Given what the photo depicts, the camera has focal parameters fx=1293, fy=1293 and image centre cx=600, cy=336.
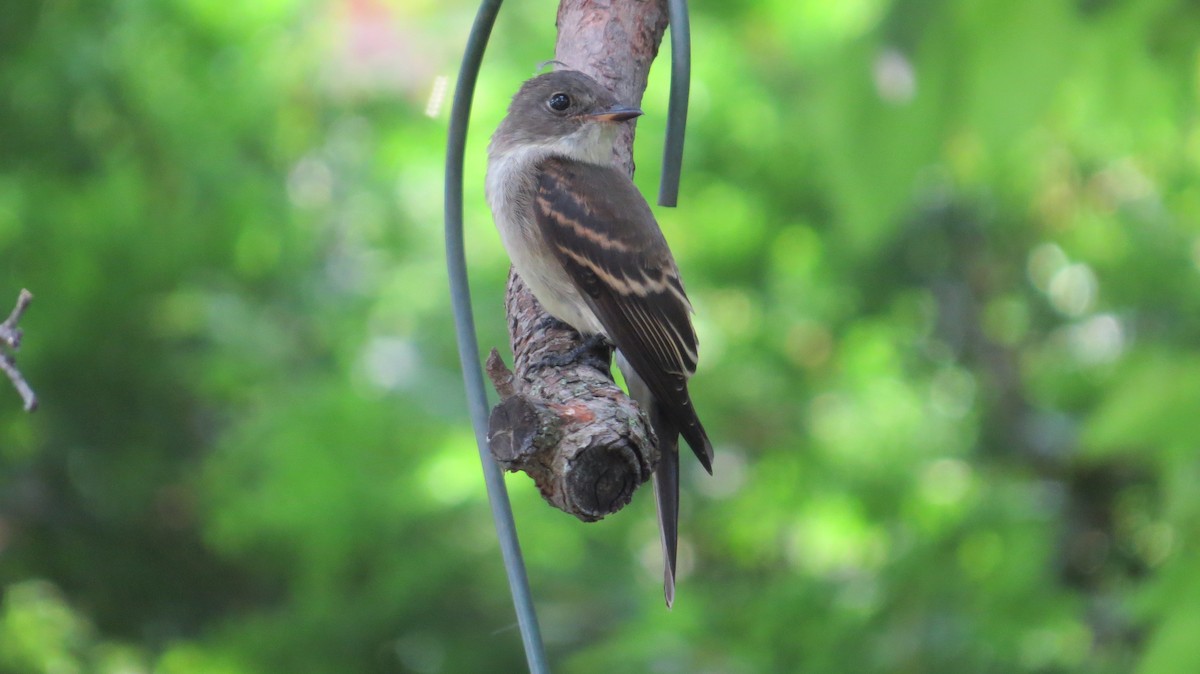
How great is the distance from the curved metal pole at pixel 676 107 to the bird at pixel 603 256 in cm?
43

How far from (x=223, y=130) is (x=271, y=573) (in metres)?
2.20

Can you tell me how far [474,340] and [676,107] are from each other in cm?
56

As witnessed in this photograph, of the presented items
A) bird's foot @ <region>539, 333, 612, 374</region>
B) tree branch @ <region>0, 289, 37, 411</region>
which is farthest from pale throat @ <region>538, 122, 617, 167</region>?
tree branch @ <region>0, 289, 37, 411</region>

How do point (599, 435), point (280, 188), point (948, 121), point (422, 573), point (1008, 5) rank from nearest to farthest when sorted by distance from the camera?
point (599, 435), point (1008, 5), point (948, 121), point (422, 573), point (280, 188)

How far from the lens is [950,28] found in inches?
125

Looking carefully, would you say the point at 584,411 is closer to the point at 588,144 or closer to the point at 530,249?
the point at 530,249

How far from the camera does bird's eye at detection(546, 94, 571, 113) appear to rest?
3.25m

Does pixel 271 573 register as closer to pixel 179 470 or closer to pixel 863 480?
pixel 179 470

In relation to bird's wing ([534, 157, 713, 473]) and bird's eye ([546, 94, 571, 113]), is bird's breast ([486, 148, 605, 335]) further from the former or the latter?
bird's eye ([546, 94, 571, 113])

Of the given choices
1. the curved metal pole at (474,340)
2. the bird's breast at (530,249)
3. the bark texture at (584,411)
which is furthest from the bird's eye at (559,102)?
the curved metal pole at (474,340)

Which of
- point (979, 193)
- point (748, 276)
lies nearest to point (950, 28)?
point (748, 276)

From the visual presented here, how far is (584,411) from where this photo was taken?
1.95 m

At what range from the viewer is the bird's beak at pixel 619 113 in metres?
2.94

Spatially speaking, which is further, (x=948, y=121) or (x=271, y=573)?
(x=271, y=573)
